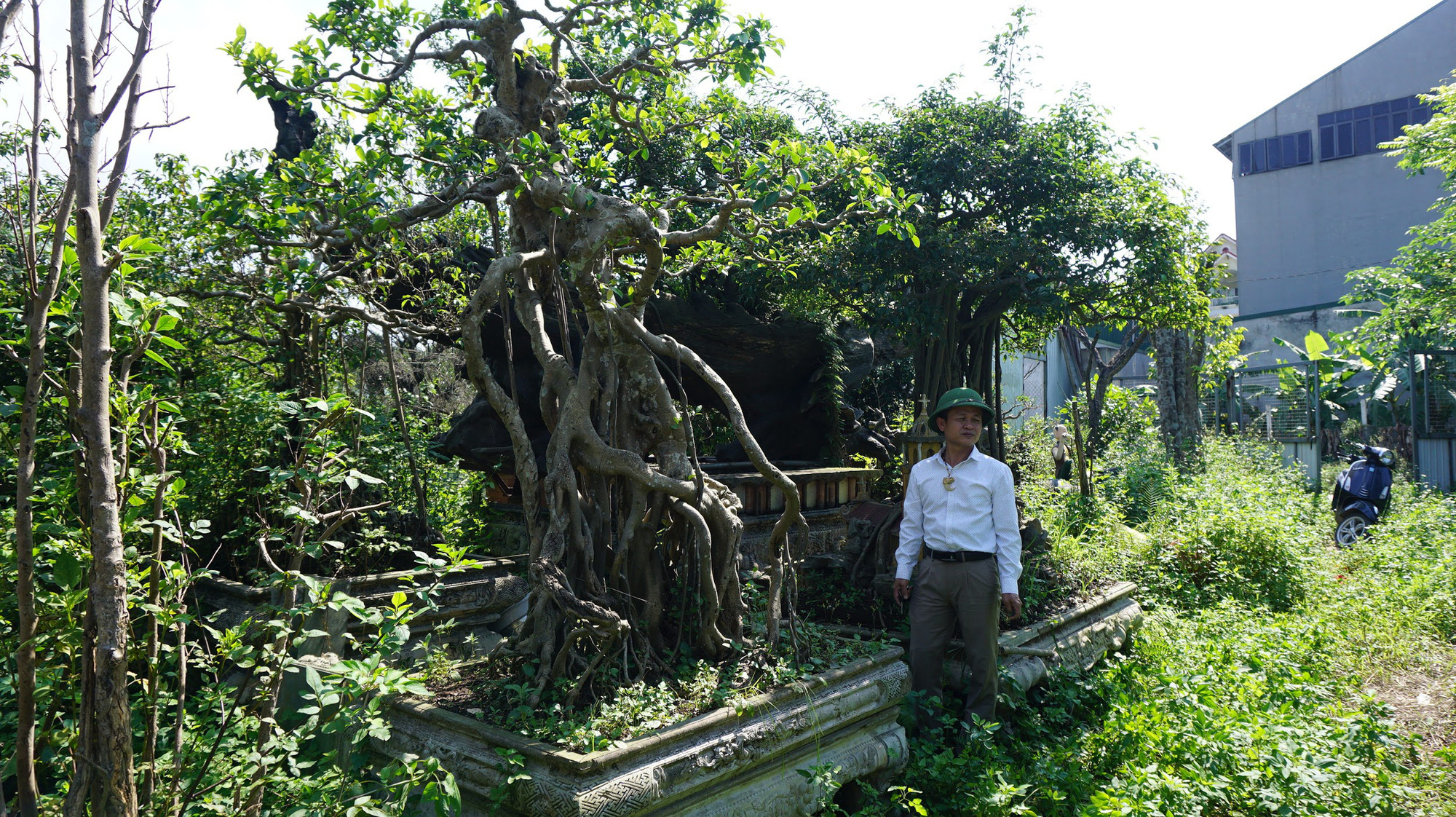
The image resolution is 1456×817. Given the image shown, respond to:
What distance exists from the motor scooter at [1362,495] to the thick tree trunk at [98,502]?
1234cm

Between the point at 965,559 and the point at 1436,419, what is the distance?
1428 cm

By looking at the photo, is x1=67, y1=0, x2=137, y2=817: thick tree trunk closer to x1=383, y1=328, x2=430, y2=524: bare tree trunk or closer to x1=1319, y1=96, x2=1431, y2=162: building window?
x1=383, y1=328, x2=430, y2=524: bare tree trunk

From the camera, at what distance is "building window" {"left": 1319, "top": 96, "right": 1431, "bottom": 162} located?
70.8 ft

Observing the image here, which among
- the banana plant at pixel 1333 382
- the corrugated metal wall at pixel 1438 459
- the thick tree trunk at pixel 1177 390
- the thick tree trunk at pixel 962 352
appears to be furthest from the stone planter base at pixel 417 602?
the banana plant at pixel 1333 382

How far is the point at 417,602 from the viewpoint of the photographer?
524 cm

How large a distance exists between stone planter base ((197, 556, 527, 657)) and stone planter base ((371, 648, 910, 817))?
3.55 ft

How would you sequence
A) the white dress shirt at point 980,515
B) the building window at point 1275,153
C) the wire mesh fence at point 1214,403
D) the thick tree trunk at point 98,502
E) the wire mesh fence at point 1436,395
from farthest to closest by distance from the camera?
the building window at point 1275,153 < the wire mesh fence at point 1214,403 < the wire mesh fence at point 1436,395 < the white dress shirt at point 980,515 < the thick tree trunk at point 98,502

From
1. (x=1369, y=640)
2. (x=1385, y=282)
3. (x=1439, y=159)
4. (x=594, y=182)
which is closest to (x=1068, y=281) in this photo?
(x=1369, y=640)

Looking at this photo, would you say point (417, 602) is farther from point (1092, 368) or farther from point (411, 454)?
point (1092, 368)

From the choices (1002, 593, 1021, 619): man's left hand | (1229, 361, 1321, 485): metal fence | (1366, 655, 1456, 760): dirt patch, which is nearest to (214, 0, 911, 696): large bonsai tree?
(1002, 593, 1021, 619): man's left hand

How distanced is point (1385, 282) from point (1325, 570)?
9.25 m

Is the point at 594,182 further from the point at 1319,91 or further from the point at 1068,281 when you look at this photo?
the point at 1319,91

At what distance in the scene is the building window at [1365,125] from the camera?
70.8 ft

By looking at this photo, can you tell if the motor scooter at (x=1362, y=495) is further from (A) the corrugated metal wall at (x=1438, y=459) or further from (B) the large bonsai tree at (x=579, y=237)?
(B) the large bonsai tree at (x=579, y=237)
